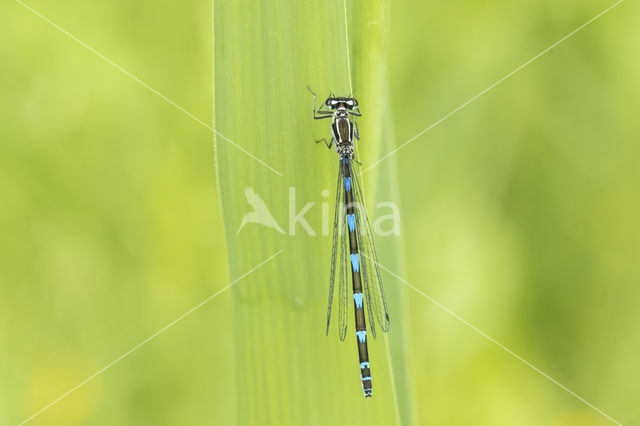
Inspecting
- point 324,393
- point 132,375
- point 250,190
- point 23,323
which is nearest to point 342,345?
point 324,393

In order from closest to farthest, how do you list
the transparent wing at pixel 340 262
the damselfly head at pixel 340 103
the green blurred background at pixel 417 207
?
1. the transparent wing at pixel 340 262
2. the damselfly head at pixel 340 103
3. the green blurred background at pixel 417 207

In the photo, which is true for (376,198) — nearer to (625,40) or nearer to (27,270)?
(625,40)

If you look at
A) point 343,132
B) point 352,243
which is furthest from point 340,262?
point 343,132

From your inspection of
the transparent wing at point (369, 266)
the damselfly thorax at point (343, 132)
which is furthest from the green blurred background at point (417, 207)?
the damselfly thorax at point (343, 132)

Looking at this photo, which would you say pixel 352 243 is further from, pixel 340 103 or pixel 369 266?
pixel 340 103

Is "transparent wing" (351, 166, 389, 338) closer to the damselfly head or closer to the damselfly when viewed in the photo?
the damselfly

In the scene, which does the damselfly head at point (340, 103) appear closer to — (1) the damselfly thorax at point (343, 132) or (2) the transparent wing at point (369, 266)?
(1) the damselfly thorax at point (343, 132)

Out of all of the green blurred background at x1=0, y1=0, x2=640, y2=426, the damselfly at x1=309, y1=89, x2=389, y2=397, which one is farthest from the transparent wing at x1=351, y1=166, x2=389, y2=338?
the green blurred background at x1=0, y1=0, x2=640, y2=426
